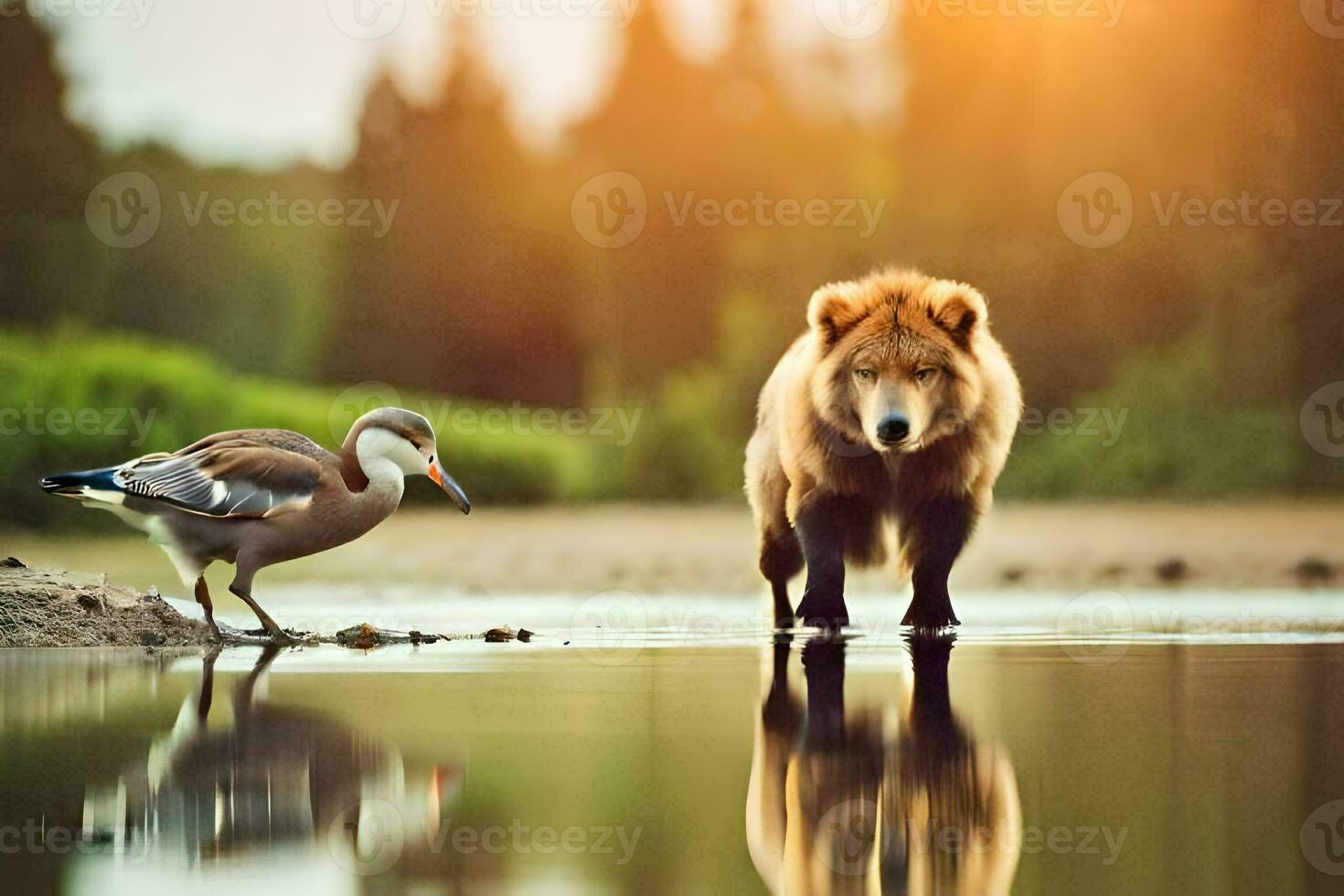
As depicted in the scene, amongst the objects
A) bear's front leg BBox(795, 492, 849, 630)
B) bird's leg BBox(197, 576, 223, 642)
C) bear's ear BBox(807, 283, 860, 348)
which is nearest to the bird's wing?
bird's leg BBox(197, 576, 223, 642)

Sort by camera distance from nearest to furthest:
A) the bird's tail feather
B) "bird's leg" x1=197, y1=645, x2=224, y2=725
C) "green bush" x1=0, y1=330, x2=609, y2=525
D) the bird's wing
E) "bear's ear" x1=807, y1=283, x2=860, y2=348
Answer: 1. "bird's leg" x1=197, y1=645, x2=224, y2=725
2. the bird's wing
3. the bird's tail feather
4. "bear's ear" x1=807, y1=283, x2=860, y2=348
5. "green bush" x1=0, y1=330, x2=609, y2=525

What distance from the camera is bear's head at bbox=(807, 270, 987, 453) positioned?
5590 mm

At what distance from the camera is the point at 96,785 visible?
3.00 metres

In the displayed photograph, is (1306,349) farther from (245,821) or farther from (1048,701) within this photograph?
(245,821)

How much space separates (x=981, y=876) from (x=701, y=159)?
965 centimetres

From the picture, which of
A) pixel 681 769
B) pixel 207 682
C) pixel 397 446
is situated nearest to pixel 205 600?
pixel 397 446

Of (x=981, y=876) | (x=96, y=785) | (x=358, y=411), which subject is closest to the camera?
(x=981, y=876)

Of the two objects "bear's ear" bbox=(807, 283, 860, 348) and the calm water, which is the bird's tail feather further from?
"bear's ear" bbox=(807, 283, 860, 348)

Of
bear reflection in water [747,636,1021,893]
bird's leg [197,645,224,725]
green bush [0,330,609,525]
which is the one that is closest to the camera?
bear reflection in water [747,636,1021,893]

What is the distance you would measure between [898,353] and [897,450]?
34cm

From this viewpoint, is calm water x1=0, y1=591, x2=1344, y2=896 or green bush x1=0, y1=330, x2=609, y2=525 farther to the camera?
green bush x1=0, y1=330, x2=609, y2=525

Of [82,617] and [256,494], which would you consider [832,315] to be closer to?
[256,494]

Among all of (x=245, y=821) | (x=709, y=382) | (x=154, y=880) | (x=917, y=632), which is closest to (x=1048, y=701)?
(x=917, y=632)

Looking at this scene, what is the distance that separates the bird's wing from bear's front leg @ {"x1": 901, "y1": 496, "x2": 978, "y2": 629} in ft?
6.92
